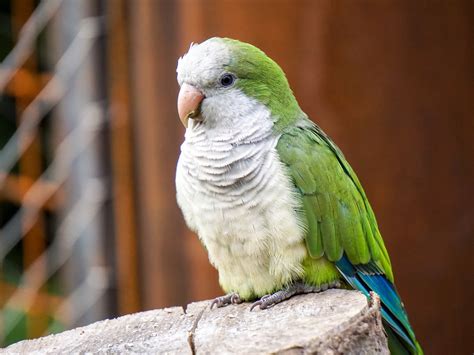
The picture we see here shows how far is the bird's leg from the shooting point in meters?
2.61

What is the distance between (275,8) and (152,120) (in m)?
0.82

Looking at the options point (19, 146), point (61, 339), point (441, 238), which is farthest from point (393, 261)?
point (19, 146)

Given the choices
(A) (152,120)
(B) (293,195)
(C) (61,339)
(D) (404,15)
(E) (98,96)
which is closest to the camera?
(C) (61,339)

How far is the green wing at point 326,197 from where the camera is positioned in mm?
2699

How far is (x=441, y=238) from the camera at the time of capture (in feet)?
12.3

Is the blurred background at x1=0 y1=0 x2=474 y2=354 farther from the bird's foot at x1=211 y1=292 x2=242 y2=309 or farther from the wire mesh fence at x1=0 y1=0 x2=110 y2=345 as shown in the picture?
the bird's foot at x1=211 y1=292 x2=242 y2=309

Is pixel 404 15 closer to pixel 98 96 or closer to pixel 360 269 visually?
pixel 360 269

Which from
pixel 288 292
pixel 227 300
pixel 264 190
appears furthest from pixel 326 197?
pixel 227 300

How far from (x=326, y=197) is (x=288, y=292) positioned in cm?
33

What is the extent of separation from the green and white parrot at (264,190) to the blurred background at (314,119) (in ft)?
2.40

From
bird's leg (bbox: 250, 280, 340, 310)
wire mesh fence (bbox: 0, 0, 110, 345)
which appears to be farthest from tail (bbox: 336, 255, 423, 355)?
wire mesh fence (bbox: 0, 0, 110, 345)

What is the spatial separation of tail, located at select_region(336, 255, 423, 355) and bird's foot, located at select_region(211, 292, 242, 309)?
0.34 meters

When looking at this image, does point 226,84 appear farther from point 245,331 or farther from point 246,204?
point 245,331

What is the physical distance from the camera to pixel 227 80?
9.15 feet
